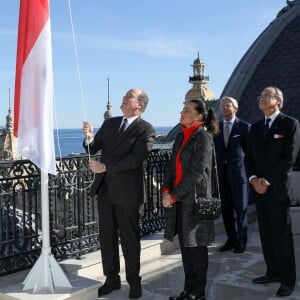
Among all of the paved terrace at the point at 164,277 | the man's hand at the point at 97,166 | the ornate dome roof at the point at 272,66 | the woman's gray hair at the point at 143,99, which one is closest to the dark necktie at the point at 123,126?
the woman's gray hair at the point at 143,99

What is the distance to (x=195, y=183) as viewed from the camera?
156 inches

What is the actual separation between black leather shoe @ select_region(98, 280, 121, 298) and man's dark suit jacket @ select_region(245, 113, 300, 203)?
5.91 ft

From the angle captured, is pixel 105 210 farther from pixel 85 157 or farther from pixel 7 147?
pixel 7 147

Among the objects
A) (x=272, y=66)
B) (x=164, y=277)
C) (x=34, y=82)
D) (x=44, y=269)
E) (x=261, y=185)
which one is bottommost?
(x=164, y=277)

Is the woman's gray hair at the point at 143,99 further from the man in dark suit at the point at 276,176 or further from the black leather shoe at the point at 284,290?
the black leather shoe at the point at 284,290

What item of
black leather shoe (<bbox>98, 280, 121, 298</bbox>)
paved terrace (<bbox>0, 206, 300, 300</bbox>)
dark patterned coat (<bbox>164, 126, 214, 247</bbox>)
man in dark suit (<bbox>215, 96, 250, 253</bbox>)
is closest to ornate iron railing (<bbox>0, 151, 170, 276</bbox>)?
paved terrace (<bbox>0, 206, 300, 300</bbox>)

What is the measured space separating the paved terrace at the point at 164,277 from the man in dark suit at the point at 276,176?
1.41 ft

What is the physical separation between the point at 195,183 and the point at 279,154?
3.22 ft

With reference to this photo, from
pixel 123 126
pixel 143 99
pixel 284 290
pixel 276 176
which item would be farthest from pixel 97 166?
pixel 284 290

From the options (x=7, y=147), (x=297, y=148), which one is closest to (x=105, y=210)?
(x=297, y=148)

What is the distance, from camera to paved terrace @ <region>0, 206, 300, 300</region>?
4.11 m

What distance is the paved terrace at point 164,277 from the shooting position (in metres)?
4.11

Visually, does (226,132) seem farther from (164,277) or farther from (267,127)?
(164,277)

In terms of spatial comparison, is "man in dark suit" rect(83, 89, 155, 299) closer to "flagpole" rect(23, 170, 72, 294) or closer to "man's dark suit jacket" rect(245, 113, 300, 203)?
"flagpole" rect(23, 170, 72, 294)
